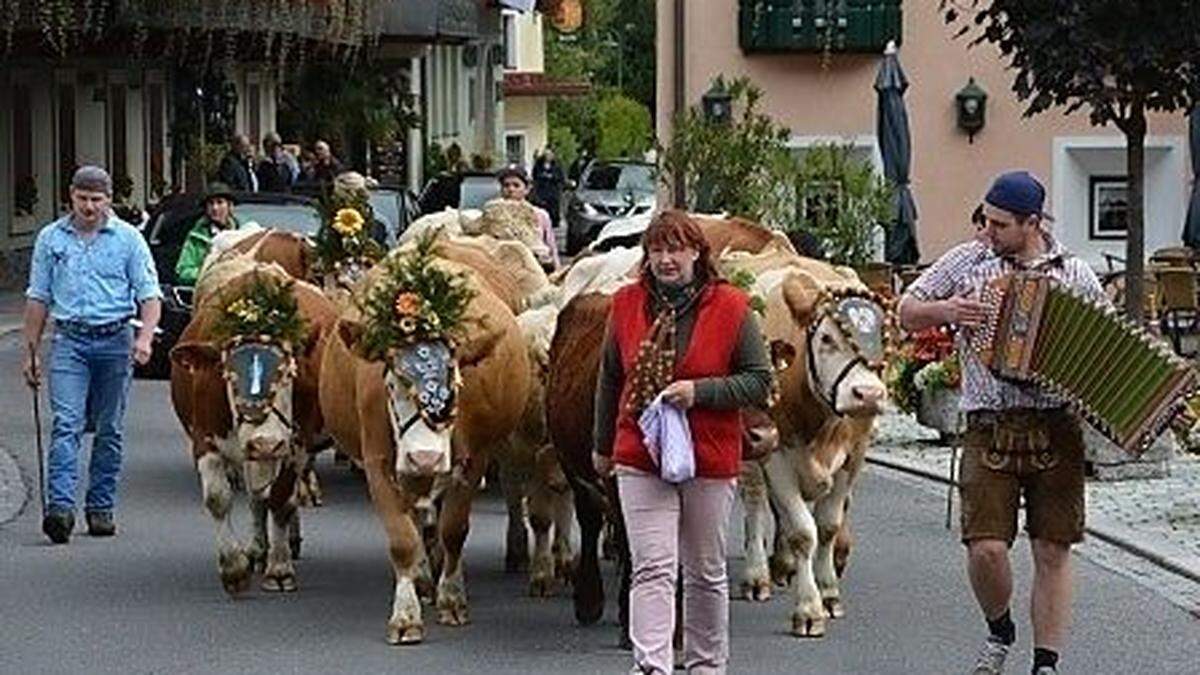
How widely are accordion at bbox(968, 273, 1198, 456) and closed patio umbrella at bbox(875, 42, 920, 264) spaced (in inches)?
780

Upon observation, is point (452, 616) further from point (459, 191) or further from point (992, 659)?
point (459, 191)

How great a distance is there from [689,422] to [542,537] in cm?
354

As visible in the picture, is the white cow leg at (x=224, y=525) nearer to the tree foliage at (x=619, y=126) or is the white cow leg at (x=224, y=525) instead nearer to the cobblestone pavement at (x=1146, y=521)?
the cobblestone pavement at (x=1146, y=521)

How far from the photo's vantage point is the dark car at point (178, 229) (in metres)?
25.9

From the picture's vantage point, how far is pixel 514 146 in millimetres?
85688

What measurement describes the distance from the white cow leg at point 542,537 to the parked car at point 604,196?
33.1 metres

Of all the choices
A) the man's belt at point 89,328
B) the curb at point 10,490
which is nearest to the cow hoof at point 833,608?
the man's belt at point 89,328

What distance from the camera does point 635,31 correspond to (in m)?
106

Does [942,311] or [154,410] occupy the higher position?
[942,311]

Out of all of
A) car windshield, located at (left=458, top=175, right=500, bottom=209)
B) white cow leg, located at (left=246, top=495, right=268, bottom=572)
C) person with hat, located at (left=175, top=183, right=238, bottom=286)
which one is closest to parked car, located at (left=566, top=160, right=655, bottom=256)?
car windshield, located at (left=458, top=175, right=500, bottom=209)

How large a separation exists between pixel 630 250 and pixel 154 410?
941cm

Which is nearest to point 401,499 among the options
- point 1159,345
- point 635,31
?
point 1159,345

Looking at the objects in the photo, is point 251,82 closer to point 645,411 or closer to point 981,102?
point 981,102

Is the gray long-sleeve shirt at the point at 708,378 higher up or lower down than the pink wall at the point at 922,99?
lower down
